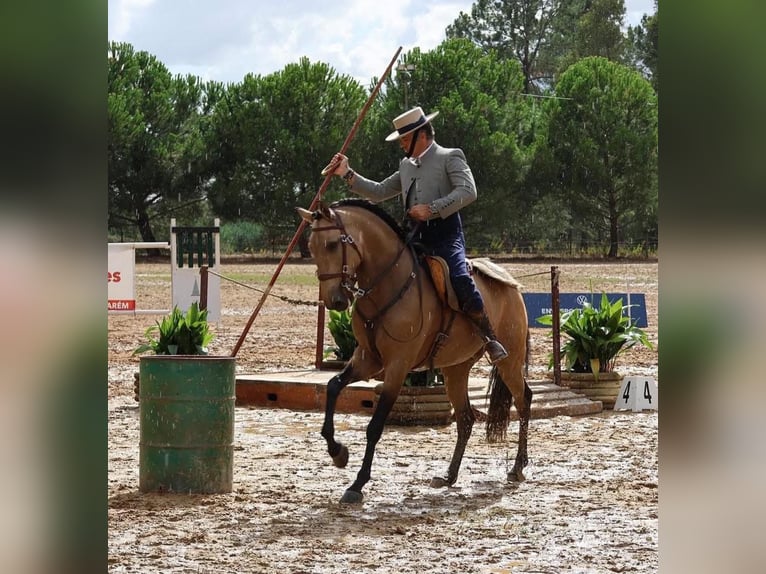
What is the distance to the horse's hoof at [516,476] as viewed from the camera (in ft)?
26.0

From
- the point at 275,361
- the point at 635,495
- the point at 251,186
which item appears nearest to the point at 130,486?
the point at 635,495

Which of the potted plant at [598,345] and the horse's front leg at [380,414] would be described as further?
the potted plant at [598,345]

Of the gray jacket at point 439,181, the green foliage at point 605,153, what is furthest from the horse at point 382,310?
the green foliage at point 605,153

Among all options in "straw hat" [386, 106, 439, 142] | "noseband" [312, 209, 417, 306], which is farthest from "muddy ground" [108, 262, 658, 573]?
"straw hat" [386, 106, 439, 142]

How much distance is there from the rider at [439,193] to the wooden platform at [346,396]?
3309 mm

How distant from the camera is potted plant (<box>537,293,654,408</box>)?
11.9 m

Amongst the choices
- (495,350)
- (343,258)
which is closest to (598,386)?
(495,350)

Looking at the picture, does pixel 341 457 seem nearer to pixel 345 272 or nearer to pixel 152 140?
pixel 345 272

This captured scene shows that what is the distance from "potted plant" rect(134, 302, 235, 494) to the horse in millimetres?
666

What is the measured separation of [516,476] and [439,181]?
214cm

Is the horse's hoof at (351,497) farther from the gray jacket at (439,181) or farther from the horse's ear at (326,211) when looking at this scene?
the gray jacket at (439,181)

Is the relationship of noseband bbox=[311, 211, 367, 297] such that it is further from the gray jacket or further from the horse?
the gray jacket

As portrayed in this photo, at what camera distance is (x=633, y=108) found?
5219cm
